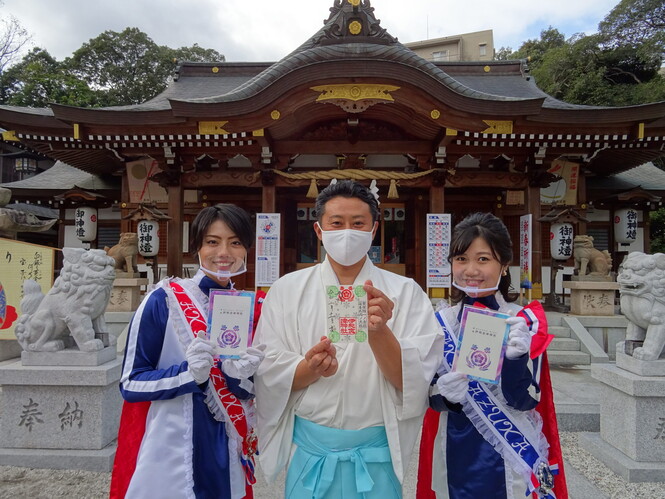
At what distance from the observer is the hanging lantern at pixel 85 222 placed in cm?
1023

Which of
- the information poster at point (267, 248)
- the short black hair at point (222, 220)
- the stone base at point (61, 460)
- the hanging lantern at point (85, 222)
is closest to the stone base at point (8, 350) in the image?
the stone base at point (61, 460)

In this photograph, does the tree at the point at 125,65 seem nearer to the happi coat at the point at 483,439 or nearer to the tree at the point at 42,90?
the tree at the point at 42,90

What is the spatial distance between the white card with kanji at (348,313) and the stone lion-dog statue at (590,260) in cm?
752

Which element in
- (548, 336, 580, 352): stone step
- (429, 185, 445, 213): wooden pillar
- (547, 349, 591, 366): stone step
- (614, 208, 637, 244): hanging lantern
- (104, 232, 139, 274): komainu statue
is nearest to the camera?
(547, 349, 591, 366): stone step

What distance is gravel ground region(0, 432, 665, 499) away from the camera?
119 inches

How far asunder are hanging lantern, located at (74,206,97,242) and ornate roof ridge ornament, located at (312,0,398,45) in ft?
23.5

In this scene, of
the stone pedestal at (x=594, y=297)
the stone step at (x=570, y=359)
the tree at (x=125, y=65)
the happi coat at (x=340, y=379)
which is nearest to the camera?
the happi coat at (x=340, y=379)

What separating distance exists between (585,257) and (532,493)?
23.0 feet

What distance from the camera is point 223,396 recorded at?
1.77 meters

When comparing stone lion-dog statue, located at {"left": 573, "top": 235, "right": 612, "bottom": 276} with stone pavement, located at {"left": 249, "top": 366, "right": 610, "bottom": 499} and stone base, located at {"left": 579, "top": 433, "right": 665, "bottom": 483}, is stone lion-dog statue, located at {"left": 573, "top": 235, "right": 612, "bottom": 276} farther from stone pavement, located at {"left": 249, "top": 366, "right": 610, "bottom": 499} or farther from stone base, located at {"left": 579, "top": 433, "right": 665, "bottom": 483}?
stone base, located at {"left": 579, "top": 433, "right": 665, "bottom": 483}

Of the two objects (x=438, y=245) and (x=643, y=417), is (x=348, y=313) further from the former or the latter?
(x=438, y=245)

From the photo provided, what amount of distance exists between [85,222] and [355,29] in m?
8.07

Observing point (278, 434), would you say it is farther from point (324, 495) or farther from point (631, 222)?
point (631, 222)

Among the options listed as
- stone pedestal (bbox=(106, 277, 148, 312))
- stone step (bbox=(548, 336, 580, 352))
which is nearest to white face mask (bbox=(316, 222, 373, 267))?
stone step (bbox=(548, 336, 580, 352))
